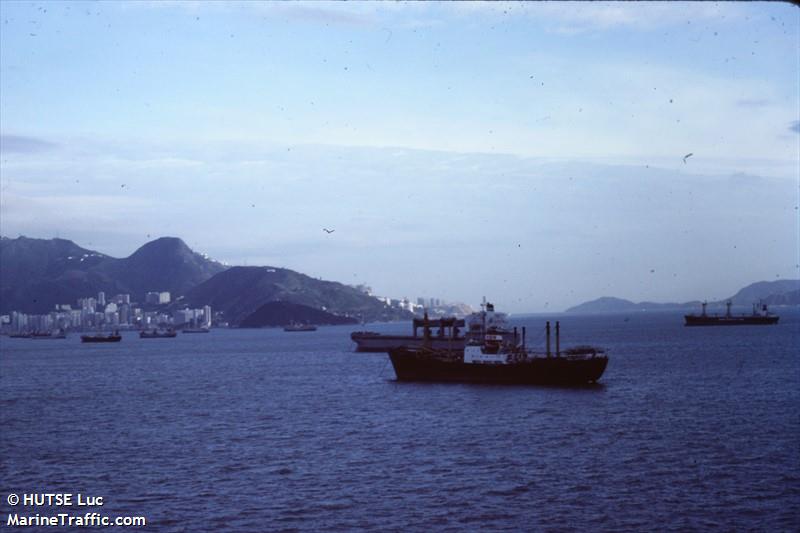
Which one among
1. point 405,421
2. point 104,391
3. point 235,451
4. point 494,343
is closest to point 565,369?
point 494,343

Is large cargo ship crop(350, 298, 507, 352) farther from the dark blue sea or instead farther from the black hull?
the dark blue sea

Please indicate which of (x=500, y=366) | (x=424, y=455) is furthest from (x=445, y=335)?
(x=424, y=455)

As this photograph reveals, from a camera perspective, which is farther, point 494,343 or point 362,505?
point 494,343

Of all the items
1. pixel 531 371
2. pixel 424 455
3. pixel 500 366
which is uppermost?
pixel 500 366

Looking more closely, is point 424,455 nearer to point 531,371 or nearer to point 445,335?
point 531,371

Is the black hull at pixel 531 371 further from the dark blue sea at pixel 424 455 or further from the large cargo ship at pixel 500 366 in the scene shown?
the dark blue sea at pixel 424 455

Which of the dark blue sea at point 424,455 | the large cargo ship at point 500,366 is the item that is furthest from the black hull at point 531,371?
the dark blue sea at point 424,455

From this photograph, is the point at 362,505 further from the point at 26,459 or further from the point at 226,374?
the point at 226,374
